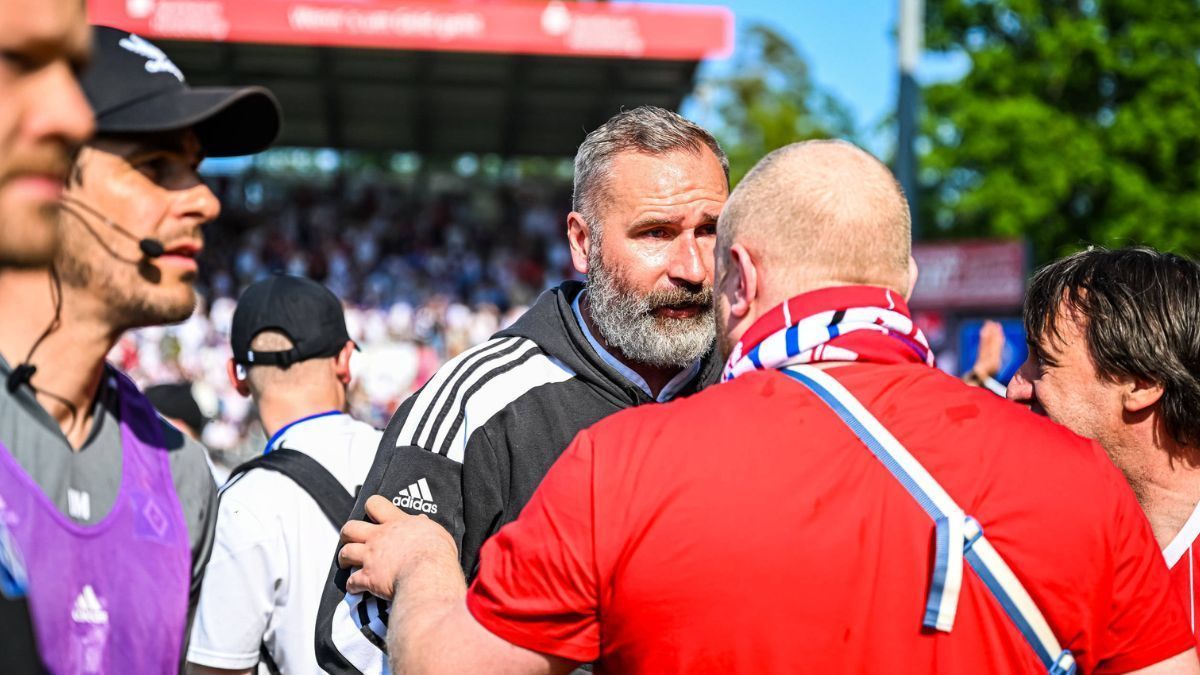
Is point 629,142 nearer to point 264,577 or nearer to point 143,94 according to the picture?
point 143,94

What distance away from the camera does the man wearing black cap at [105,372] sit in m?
1.92

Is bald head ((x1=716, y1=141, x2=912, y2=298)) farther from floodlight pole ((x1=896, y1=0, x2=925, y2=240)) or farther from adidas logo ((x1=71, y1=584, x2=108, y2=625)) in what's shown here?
floodlight pole ((x1=896, y1=0, x2=925, y2=240))

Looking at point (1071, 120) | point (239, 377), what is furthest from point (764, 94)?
point (239, 377)

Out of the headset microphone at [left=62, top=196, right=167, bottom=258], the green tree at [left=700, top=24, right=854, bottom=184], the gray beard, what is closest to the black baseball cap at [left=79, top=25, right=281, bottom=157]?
the headset microphone at [left=62, top=196, right=167, bottom=258]

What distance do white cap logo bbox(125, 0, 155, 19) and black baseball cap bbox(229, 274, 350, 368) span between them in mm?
15967

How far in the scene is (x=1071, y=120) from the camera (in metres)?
26.4

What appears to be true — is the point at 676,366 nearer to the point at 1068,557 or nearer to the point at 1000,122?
the point at 1068,557

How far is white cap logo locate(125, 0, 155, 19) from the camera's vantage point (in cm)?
1839

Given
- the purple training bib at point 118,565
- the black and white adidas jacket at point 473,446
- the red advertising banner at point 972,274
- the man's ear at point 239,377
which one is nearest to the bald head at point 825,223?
the black and white adidas jacket at point 473,446

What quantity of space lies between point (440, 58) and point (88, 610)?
20308 millimetres

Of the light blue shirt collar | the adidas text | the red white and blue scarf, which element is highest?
the red white and blue scarf

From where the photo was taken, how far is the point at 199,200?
2170 millimetres

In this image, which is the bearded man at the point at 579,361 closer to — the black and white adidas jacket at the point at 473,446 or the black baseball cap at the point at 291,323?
the black and white adidas jacket at the point at 473,446

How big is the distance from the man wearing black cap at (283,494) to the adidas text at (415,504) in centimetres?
91
